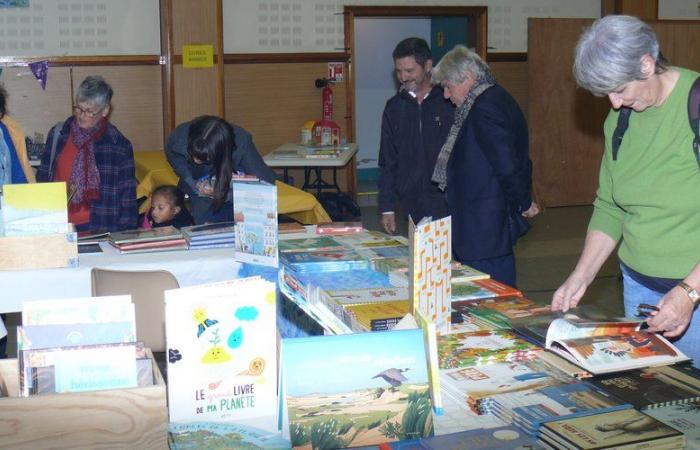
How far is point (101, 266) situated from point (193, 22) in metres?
5.55

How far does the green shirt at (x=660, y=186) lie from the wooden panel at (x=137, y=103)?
7176 millimetres

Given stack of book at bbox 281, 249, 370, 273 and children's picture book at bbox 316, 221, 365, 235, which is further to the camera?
children's picture book at bbox 316, 221, 365, 235

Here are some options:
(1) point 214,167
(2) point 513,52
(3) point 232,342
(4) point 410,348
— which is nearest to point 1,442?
(3) point 232,342

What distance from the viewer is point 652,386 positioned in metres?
2.08

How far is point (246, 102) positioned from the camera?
9.44 metres

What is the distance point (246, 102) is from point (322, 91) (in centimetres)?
83

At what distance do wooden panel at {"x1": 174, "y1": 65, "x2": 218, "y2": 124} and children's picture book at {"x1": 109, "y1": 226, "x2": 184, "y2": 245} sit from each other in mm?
4932

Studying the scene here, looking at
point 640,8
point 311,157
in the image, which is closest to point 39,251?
point 311,157

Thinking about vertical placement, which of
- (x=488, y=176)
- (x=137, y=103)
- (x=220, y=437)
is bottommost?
(x=220, y=437)

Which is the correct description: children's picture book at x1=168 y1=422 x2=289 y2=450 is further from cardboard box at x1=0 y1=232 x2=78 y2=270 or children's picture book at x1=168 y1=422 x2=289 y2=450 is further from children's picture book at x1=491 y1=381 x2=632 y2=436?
cardboard box at x1=0 y1=232 x2=78 y2=270

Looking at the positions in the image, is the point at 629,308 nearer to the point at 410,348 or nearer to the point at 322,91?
the point at 410,348

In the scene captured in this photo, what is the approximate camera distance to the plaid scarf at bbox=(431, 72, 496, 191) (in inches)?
152

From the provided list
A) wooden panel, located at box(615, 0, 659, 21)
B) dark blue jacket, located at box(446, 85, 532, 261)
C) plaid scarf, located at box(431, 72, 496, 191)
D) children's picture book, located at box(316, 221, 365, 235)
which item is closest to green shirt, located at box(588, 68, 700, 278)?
dark blue jacket, located at box(446, 85, 532, 261)

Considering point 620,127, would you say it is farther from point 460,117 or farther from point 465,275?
point 460,117
